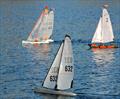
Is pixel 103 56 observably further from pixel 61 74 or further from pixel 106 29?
pixel 61 74

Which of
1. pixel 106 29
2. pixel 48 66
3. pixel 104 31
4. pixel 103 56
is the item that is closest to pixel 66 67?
pixel 48 66

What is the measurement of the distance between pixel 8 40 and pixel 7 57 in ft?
92.2

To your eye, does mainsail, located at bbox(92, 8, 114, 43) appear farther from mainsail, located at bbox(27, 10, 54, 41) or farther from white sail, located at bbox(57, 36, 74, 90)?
white sail, located at bbox(57, 36, 74, 90)

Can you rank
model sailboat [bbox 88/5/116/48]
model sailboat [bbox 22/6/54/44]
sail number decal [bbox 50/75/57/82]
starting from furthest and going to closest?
model sailboat [bbox 22/6/54/44]
model sailboat [bbox 88/5/116/48]
sail number decal [bbox 50/75/57/82]

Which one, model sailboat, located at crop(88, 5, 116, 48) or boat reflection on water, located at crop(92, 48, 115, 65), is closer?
boat reflection on water, located at crop(92, 48, 115, 65)

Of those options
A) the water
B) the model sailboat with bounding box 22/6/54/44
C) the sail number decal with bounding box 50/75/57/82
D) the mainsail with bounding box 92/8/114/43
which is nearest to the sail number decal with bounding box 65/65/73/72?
the sail number decal with bounding box 50/75/57/82

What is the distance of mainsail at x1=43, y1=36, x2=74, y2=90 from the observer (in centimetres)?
7269

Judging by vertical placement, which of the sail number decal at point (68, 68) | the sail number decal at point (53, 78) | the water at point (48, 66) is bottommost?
the water at point (48, 66)

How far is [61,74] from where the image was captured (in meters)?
73.0

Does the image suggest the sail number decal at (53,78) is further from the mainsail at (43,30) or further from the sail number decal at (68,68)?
the mainsail at (43,30)

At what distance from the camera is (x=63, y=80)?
240 ft

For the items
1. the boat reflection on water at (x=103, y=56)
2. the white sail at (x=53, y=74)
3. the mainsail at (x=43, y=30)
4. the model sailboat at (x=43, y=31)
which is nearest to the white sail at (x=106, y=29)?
the boat reflection on water at (x=103, y=56)

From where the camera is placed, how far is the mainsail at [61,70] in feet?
238

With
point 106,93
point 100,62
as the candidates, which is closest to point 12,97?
point 106,93
